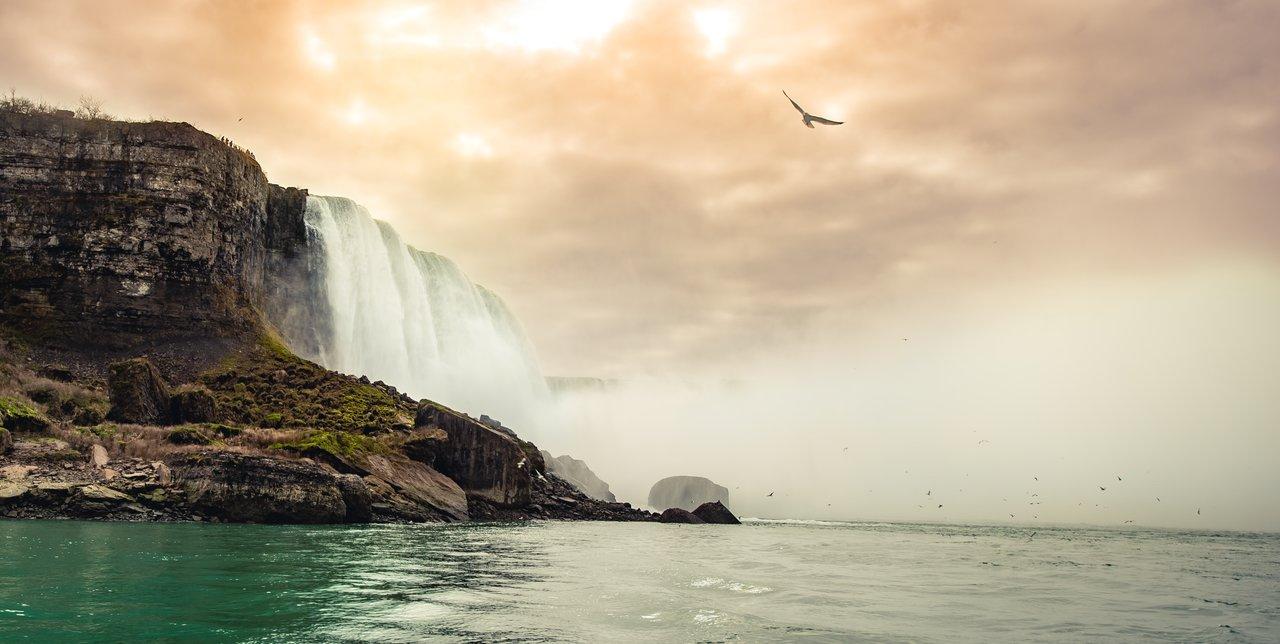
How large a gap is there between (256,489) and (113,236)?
37.7 metres

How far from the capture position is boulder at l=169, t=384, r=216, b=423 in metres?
46.0

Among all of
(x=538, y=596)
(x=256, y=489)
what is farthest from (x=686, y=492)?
(x=538, y=596)

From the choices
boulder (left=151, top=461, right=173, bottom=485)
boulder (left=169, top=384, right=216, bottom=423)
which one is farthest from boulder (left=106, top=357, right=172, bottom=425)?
boulder (left=151, top=461, right=173, bottom=485)

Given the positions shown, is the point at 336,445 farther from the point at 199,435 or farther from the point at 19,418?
the point at 19,418

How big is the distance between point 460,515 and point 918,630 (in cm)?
3701

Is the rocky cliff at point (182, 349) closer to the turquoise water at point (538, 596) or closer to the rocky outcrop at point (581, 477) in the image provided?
the turquoise water at point (538, 596)

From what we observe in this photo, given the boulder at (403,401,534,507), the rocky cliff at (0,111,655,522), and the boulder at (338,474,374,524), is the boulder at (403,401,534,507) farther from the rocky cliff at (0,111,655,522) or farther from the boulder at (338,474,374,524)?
the boulder at (338,474,374,524)

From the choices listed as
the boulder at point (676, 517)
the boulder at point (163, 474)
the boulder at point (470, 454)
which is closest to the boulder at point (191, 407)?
the boulder at point (470, 454)

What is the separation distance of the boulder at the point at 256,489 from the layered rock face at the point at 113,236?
30004mm

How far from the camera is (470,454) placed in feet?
164

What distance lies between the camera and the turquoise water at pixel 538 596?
10.2 m

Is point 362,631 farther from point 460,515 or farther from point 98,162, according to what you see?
point 98,162

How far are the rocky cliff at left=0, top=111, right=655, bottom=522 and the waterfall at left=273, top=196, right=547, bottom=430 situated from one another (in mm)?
5443

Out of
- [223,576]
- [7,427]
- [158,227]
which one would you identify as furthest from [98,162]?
[223,576]
